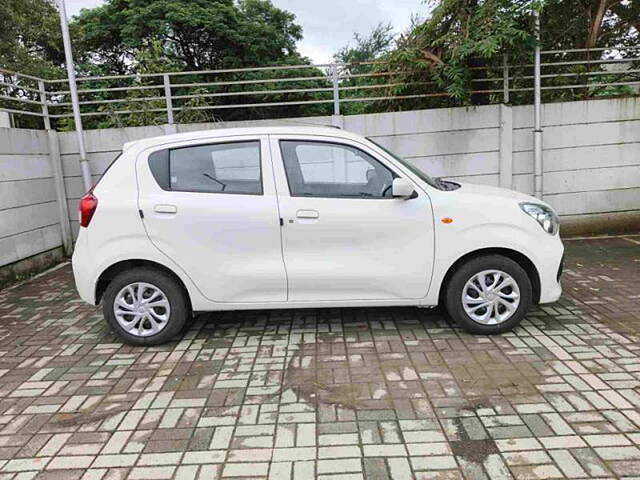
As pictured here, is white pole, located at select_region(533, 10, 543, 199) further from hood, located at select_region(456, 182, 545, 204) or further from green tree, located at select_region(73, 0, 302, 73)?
green tree, located at select_region(73, 0, 302, 73)

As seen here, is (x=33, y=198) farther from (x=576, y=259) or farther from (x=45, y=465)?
(x=576, y=259)

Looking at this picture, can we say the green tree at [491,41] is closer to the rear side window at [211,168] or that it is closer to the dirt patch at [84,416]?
the rear side window at [211,168]

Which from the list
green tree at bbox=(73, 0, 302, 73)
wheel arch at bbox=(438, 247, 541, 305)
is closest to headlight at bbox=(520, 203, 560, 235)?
wheel arch at bbox=(438, 247, 541, 305)

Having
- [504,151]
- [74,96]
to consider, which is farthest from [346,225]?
[74,96]

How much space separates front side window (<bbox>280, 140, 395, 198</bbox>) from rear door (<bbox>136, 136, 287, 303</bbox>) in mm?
210

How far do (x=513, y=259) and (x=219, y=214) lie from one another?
7.94 ft

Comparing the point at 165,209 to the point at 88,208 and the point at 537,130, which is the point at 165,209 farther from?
the point at 537,130

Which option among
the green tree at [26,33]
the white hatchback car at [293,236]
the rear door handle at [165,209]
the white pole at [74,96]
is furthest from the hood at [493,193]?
the green tree at [26,33]

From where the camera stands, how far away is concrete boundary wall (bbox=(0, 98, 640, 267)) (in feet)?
24.2

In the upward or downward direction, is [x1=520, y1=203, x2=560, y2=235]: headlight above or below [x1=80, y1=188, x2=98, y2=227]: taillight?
below

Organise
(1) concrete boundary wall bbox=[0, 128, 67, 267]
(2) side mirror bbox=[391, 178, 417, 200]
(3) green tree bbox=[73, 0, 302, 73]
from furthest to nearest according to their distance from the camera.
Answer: (3) green tree bbox=[73, 0, 302, 73], (1) concrete boundary wall bbox=[0, 128, 67, 267], (2) side mirror bbox=[391, 178, 417, 200]

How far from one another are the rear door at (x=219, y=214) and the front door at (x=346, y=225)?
0.45 ft

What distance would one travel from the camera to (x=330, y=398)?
3.09m

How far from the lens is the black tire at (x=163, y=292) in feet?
12.9
